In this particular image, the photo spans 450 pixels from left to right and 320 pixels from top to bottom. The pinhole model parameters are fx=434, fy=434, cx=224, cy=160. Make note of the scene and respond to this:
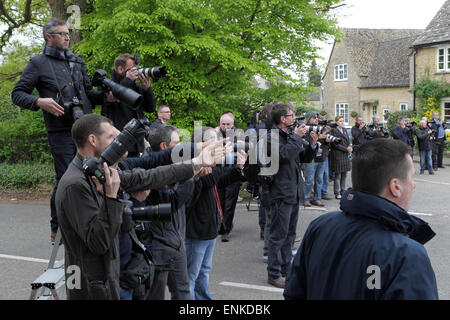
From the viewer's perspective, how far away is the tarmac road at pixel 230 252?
204 inches

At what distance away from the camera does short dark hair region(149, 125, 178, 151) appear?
418 cm

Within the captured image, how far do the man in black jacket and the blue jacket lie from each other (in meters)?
3.31

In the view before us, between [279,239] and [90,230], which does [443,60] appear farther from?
[90,230]

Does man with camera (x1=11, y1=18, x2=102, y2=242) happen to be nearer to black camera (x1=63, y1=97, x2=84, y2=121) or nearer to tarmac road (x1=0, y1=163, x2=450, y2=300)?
black camera (x1=63, y1=97, x2=84, y2=121)

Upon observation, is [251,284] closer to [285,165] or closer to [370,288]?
[285,165]

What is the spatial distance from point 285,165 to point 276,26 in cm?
588

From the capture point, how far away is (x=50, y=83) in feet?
15.4

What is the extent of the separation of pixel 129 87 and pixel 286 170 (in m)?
2.31

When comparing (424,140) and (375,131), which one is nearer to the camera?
(375,131)

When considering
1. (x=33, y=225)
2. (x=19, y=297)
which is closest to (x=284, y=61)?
(x=33, y=225)

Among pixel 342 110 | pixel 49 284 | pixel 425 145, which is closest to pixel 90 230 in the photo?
pixel 49 284

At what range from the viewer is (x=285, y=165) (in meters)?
5.75

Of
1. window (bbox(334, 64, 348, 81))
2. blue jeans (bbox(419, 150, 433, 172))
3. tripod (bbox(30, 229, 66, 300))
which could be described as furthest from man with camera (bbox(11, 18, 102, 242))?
window (bbox(334, 64, 348, 81))

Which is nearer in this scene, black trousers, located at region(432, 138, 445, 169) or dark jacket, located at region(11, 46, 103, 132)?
dark jacket, located at region(11, 46, 103, 132)
